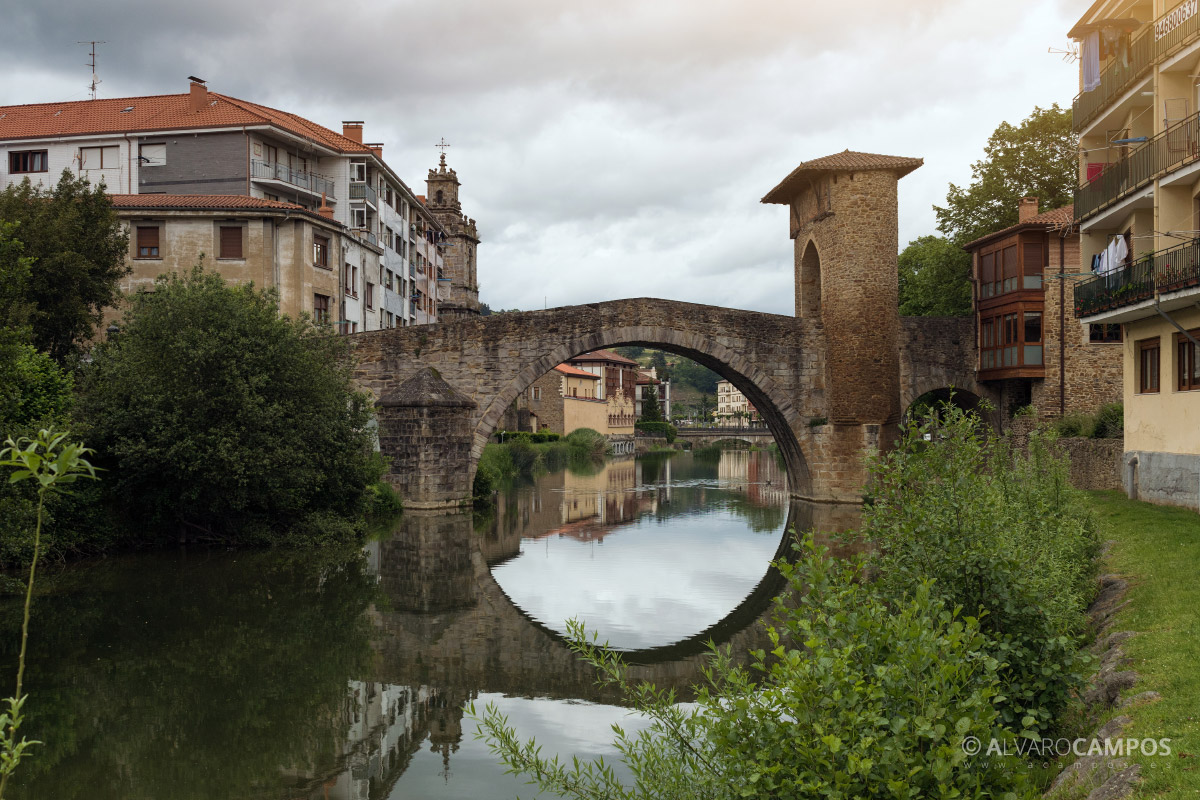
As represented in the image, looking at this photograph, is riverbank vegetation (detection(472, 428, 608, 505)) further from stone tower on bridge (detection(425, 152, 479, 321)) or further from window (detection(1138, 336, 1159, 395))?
window (detection(1138, 336, 1159, 395))

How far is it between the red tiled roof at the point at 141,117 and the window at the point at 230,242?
457 cm

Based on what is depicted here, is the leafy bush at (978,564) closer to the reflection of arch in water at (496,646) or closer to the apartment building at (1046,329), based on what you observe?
the reflection of arch in water at (496,646)

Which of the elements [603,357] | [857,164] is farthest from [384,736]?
[603,357]

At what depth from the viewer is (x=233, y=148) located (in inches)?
1217

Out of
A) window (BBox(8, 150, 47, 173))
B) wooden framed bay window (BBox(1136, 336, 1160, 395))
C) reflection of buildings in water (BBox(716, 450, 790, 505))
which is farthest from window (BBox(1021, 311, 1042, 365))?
window (BBox(8, 150, 47, 173))

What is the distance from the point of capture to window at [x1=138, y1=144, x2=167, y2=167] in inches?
1241

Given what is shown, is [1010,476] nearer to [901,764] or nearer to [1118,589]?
[1118,589]

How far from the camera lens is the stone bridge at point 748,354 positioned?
24.6m

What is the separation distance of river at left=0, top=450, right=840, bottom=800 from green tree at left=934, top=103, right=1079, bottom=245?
17670 millimetres

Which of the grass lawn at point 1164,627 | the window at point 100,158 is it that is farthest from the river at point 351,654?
the window at point 100,158

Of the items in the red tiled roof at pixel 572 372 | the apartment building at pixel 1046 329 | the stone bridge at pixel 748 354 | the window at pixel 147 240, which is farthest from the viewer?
the red tiled roof at pixel 572 372

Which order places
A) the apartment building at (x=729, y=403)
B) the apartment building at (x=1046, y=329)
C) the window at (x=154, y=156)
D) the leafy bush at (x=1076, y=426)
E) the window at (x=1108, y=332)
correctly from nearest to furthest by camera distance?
the window at (x=1108, y=332), the leafy bush at (x=1076, y=426), the apartment building at (x=1046, y=329), the window at (x=154, y=156), the apartment building at (x=729, y=403)

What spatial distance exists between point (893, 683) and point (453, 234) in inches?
2101

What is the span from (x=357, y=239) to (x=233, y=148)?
15.3 feet
